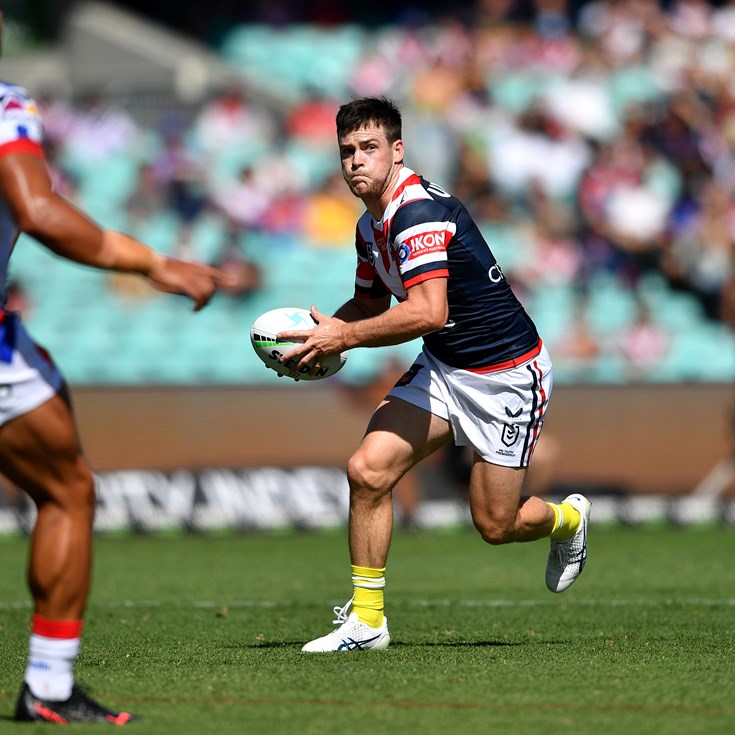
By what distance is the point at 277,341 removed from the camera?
6.61 m

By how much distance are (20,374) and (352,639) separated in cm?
258

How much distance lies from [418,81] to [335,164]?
1.90 meters

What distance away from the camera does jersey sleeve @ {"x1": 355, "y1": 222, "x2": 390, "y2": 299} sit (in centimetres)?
707

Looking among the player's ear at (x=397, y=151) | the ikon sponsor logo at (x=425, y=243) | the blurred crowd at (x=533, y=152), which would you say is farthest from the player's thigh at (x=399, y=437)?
the blurred crowd at (x=533, y=152)

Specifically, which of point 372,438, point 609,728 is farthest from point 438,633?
point 609,728

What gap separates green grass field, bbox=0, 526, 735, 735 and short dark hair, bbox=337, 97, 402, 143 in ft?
8.25

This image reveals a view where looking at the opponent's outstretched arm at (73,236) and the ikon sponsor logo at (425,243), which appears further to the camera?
the ikon sponsor logo at (425,243)

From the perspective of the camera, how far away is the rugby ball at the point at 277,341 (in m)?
6.62

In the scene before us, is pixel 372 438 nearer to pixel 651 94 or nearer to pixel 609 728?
pixel 609 728

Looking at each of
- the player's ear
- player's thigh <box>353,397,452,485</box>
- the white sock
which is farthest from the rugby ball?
the white sock

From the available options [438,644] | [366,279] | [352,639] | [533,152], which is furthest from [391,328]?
[533,152]

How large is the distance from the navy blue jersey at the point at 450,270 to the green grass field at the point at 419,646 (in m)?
1.49

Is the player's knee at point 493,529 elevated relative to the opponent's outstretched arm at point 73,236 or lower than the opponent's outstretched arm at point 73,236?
lower

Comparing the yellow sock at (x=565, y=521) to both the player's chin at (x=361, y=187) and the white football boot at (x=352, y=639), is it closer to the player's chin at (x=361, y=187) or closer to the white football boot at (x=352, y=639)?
the white football boot at (x=352, y=639)
